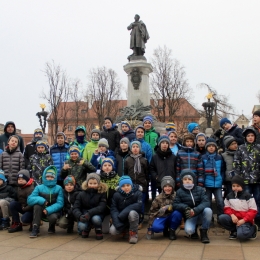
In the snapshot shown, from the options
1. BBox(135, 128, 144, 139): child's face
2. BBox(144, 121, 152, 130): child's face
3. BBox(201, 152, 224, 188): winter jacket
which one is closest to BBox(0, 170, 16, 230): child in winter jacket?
BBox(135, 128, 144, 139): child's face

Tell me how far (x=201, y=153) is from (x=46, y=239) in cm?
338

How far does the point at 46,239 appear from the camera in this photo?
19.0 ft

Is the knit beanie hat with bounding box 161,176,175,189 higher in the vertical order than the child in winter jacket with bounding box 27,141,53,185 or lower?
lower

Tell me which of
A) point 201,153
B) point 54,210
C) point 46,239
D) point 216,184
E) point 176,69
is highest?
point 176,69

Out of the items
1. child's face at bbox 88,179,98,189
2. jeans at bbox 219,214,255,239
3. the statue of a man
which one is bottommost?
jeans at bbox 219,214,255,239

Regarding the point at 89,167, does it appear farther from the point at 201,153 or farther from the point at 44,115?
the point at 44,115

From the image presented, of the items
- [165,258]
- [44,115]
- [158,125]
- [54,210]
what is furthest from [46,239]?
[44,115]

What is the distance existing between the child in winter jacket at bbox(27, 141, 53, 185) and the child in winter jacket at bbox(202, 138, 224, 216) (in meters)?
3.33

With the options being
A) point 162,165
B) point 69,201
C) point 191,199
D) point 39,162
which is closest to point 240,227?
point 191,199

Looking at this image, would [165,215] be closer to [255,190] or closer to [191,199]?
[191,199]

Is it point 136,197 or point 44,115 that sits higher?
point 44,115

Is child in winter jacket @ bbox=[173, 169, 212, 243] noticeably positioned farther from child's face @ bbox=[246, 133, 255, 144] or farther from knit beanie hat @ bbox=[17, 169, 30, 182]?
knit beanie hat @ bbox=[17, 169, 30, 182]

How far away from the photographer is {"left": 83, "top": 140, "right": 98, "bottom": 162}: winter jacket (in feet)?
24.7

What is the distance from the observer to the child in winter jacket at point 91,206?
5.78m
